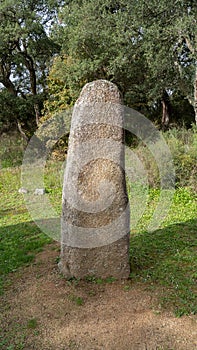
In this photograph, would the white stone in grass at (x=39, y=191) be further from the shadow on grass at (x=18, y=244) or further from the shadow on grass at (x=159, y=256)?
the shadow on grass at (x=159, y=256)

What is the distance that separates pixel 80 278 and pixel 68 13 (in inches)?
539

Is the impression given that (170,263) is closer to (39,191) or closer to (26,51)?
(39,191)

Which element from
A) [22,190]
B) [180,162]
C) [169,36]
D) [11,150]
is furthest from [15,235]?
[11,150]

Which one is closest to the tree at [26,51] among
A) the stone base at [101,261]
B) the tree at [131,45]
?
the tree at [131,45]

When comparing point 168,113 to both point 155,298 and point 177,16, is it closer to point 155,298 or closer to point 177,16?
point 177,16

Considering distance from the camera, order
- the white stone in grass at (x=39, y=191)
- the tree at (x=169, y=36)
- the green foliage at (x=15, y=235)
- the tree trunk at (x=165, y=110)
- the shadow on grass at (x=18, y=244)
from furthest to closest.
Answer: the tree trunk at (x=165, y=110) < the tree at (x=169, y=36) < the white stone in grass at (x=39, y=191) < the green foliage at (x=15, y=235) < the shadow on grass at (x=18, y=244)

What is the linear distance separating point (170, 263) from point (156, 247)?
2.42 ft

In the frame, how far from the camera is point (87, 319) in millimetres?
3721

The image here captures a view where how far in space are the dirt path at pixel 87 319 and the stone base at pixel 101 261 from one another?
17 cm

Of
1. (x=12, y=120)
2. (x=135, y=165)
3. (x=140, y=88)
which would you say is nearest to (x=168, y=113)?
(x=140, y=88)

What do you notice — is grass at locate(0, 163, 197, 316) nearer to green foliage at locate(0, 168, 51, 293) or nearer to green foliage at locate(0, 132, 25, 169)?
green foliage at locate(0, 168, 51, 293)

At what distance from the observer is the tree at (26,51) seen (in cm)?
1541

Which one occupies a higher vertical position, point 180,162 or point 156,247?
point 180,162

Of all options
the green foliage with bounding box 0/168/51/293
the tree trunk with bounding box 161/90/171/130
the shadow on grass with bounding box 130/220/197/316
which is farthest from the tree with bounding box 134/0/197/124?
the shadow on grass with bounding box 130/220/197/316
